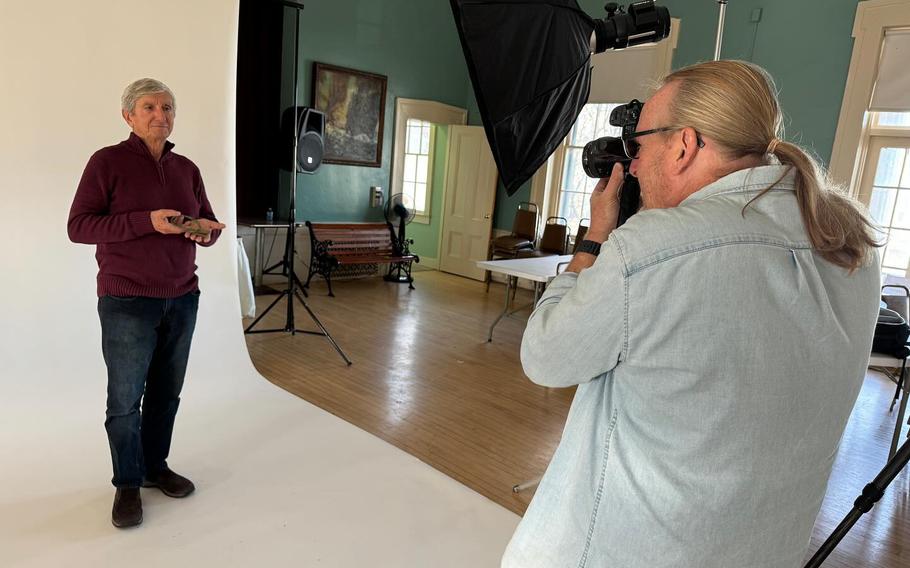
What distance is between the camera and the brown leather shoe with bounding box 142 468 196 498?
233 cm

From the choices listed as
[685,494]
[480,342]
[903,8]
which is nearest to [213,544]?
[685,494]

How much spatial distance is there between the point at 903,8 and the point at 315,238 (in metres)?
5.64

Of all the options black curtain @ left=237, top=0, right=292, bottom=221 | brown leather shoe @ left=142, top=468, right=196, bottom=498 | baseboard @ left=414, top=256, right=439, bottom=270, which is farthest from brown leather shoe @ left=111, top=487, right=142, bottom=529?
baseboard @ left=414, top=256, right=439, bottom=270

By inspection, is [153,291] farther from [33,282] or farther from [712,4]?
[712,4]

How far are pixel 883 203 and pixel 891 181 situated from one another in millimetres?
200

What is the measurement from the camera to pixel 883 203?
5402mm

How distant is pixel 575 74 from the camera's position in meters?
1.56

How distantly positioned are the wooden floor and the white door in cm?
207

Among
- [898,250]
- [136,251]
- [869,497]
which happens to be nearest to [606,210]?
[869,497]

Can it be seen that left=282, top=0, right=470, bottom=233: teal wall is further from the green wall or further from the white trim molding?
the white trim molding

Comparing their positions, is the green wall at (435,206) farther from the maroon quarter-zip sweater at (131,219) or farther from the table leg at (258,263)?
the maroon quarter-zip sweater at (131,219)

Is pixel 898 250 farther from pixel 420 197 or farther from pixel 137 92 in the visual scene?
pixel 137 92

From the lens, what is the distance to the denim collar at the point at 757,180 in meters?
0.74

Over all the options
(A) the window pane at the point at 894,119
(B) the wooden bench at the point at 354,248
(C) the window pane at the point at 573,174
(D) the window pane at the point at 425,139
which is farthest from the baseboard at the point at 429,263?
(A) the window pane at the point at 894,119
